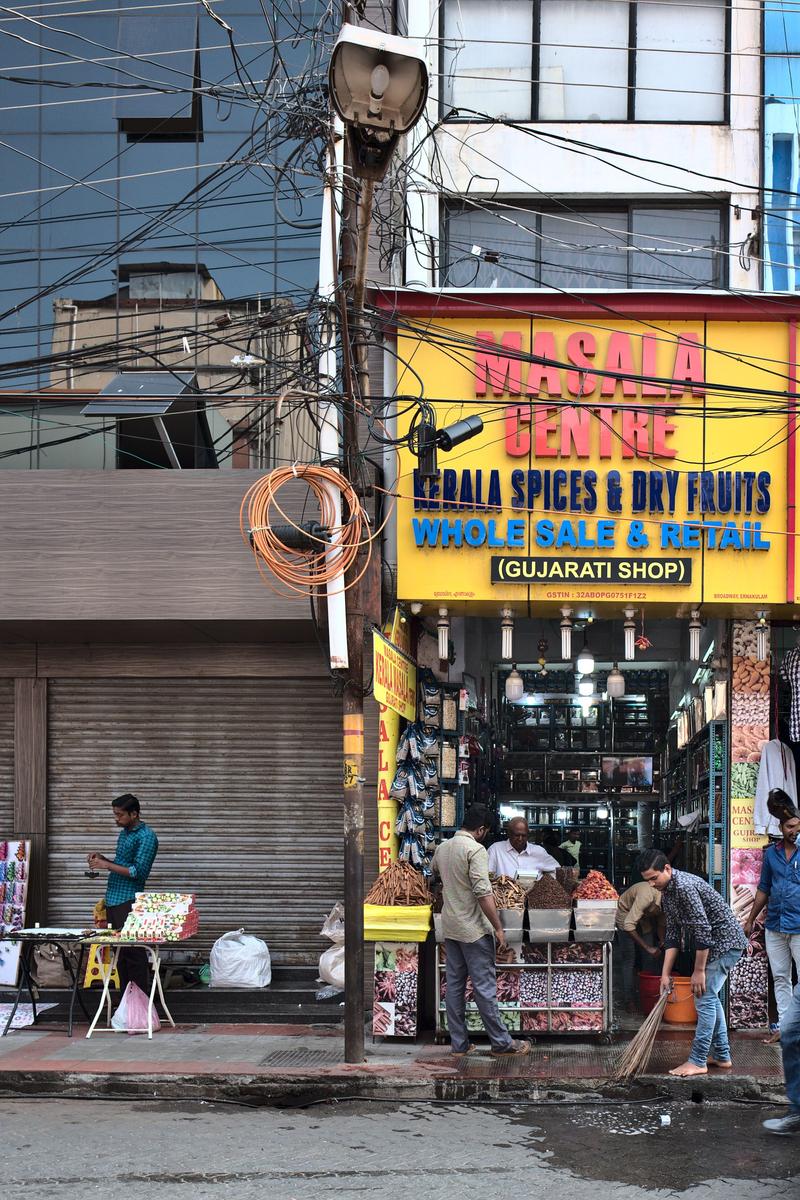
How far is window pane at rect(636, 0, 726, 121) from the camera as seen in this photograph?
44.7ft

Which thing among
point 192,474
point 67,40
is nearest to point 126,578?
point 192,474

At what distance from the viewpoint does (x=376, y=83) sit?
7.83 metres

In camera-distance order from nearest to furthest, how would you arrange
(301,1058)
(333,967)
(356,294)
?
1. (356,294)
2. (301,1058)
3. (333,967)

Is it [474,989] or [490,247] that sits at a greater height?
[490,247]

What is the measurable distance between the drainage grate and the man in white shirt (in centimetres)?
317

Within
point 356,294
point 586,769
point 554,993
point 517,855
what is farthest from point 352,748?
point 586,769

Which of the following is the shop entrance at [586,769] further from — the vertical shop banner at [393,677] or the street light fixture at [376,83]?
the street light fixture at [376,83]

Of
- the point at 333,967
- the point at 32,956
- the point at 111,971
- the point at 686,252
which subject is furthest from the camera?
the point at 686,252

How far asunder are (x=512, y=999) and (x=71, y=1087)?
3.56 meters

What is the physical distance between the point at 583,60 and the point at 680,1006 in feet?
30.1

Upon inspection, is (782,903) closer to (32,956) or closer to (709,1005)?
(709,1005)

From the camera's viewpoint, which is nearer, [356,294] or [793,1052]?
[793,1052]

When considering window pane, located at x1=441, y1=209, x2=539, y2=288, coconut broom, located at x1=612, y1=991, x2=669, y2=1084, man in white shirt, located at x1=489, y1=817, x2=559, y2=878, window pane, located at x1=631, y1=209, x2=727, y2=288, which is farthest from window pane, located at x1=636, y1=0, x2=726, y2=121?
coconut broom, located at x1=612, y1=991, x2=669, y2=1084

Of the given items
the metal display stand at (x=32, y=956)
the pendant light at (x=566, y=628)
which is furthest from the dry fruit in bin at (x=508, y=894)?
the metal display stand at (x=32, y=956)
